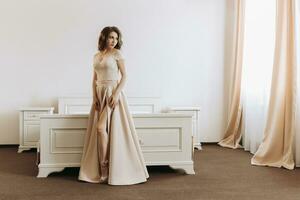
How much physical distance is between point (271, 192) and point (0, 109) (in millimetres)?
4237

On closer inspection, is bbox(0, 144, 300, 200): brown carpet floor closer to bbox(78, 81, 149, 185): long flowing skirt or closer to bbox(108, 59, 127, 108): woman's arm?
bbox(78, 81, 149, 185): long flowing skirt

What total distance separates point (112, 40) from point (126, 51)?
235 cm

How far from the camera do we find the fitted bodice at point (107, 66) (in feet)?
13.6

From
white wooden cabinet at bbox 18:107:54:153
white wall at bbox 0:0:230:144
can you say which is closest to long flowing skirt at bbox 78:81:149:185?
white wooden cabinet at bbox 18:107:54:153

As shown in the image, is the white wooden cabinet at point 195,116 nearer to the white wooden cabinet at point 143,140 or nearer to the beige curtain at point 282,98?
the beige curtain at point 282,98

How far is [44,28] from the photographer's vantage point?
6352mm

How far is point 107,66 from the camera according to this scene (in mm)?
4133

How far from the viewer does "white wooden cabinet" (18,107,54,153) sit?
5949 millimetres

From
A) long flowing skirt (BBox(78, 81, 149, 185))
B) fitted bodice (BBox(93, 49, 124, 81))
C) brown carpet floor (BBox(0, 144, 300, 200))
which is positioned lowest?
brown carpet floor (BBox(0, 144, 300, 200))

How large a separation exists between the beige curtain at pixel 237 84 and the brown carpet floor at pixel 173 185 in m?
1.25

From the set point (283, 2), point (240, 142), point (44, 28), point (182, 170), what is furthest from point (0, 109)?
point (283, 2)

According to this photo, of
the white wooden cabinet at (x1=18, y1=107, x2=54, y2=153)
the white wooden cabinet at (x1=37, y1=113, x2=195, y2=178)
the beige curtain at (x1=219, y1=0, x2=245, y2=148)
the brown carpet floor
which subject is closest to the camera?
the brown carpet floor

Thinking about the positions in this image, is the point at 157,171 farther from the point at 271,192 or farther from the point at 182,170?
the point at 271,192

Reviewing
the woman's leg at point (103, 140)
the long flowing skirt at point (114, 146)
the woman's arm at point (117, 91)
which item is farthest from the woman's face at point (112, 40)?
the woman's leg at point (103, 140)
